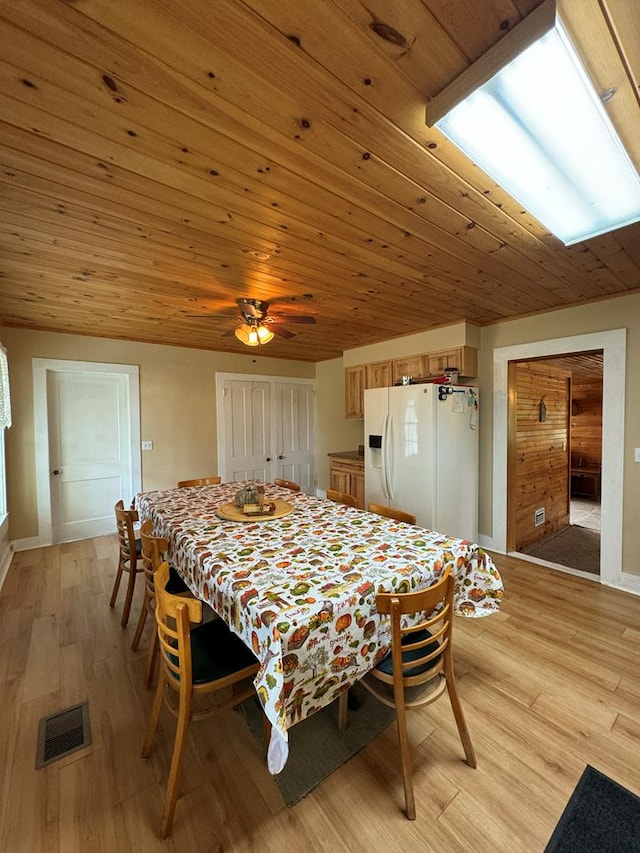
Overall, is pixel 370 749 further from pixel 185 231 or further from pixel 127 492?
pixel 127 492

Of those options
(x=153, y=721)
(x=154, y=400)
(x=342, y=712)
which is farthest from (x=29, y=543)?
(x=342, y=712)

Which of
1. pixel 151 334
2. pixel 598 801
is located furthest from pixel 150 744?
pixel 151 334

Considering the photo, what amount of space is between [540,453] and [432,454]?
1.78 m

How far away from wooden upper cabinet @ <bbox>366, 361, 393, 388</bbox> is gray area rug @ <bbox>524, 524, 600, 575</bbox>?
2.53 metres

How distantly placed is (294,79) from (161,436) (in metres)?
4.29

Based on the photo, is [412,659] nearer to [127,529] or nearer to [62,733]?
[62,733]

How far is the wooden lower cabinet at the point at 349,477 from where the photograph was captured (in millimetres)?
4574

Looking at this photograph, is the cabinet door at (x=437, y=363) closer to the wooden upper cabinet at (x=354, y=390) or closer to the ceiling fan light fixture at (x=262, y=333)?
the wooden upper cabinet at (x=354, y=390)

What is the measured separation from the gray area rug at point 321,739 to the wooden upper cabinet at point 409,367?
315 cm

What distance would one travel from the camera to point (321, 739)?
1.57m

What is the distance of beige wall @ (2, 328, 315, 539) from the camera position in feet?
12.1

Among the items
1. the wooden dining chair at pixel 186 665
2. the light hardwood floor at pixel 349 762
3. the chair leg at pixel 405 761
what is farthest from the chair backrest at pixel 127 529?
the chair leg at pixel 405 761

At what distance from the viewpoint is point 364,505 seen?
173 inches

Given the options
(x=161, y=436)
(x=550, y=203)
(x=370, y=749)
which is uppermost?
(x=550, y=203)
